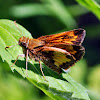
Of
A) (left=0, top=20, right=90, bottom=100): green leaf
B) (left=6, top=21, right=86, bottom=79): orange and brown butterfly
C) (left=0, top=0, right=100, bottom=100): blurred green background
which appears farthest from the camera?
(left=0, top=0, right=100, bottom=100): blurred green background

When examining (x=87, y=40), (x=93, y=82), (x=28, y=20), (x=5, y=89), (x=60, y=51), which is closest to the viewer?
(x=60, y=51)

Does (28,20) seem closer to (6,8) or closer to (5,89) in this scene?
(6,8)

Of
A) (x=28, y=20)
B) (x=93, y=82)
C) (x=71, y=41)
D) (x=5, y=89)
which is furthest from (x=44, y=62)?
(x=28, y=20)

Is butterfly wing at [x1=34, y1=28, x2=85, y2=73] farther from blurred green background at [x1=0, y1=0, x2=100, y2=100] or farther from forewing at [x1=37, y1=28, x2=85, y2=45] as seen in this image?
blurred green background at [x1=0, y1=0, x2=100, y2=100]

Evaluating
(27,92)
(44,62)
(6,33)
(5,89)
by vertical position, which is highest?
(6,33)

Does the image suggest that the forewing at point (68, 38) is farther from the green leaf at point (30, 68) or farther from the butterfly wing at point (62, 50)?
the green leaf at point (30, 68)

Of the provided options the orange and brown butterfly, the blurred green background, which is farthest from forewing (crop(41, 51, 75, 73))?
the blurred green background

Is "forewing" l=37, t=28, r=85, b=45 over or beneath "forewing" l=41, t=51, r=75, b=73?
over

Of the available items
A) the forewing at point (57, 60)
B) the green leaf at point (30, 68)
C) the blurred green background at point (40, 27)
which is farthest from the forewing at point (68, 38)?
the blurred green background at point (40, 27)
